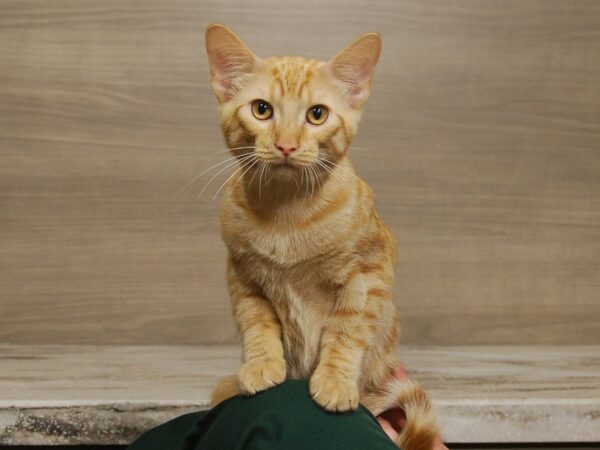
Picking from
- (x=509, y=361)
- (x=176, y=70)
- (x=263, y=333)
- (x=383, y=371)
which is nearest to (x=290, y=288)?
(x=263, y=333)

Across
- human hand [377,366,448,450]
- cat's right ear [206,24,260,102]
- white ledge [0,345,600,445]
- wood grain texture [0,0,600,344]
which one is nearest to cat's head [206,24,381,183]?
cat's right ear [206,24,260,102]

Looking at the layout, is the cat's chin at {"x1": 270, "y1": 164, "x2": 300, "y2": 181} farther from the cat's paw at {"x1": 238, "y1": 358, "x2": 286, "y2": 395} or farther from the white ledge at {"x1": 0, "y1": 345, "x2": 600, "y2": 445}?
the white ledge at {"x1": 0, "y1": 345, "x2": 600, "y2": 445}

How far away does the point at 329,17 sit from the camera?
1691 mm

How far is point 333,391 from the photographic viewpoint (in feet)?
2.63

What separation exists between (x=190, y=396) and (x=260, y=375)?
0.37 metres

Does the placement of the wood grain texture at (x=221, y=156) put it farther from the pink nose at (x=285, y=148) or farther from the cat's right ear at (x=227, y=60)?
the pink nose at (x=285, y=148)

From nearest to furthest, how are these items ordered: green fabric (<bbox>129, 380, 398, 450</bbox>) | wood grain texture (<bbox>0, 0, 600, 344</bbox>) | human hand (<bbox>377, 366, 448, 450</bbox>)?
green fabric (<bbox>129, 380, 398, 450</bbox>) → human hand (<bbox>377, 366, 448, 450</bbox>) → wood grain texture (<bbox>0, 0, 600, 344</bbox>)

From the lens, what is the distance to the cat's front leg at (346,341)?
2.72 ft

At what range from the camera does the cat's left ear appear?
0.90m

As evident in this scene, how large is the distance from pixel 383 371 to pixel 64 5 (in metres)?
1.19

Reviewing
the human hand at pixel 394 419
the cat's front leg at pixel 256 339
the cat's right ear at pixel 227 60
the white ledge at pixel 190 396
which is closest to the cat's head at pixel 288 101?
the cat's right ear at pixel 227 60

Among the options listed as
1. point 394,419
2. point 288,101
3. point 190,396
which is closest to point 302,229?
point 288,101

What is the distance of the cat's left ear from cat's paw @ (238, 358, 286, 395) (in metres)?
0.33

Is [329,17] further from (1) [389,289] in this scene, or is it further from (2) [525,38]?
(1) [389,289]
